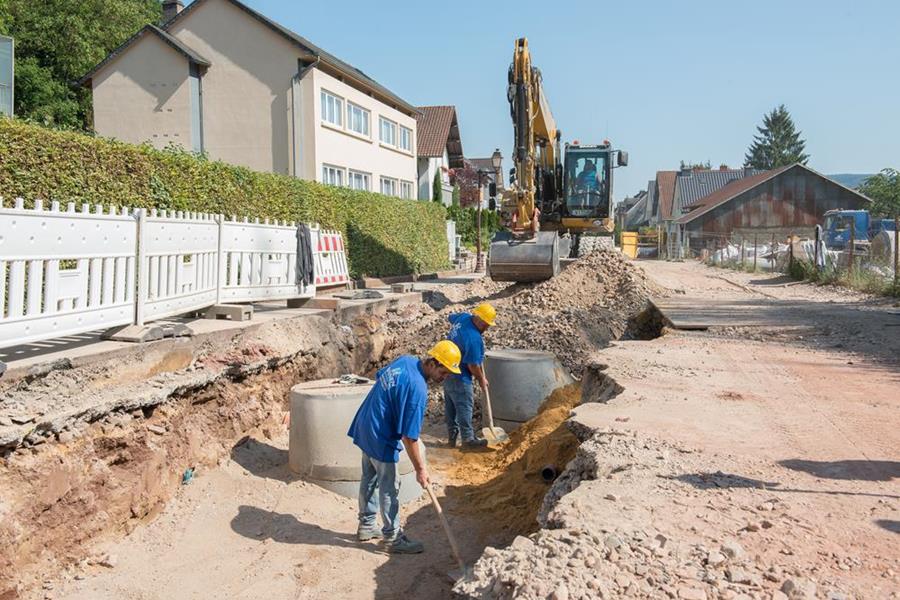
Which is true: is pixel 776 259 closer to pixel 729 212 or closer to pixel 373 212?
pixel 373 212

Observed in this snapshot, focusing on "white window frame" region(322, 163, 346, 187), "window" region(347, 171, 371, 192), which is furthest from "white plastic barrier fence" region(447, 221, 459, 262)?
"white window frame" region(322, 163, 346, 187)

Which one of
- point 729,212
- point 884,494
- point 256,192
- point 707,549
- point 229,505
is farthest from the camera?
point 729,212

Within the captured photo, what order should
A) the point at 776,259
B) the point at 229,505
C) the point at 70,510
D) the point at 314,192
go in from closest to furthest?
1. the point at 70,510
2. the point at 229,505
3. the point at 314,192
4. the point at 776,259

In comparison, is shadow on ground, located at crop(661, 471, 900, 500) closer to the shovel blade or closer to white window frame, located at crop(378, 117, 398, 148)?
the shovel blade

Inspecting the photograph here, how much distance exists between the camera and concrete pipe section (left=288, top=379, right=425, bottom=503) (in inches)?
274

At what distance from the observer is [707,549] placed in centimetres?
363

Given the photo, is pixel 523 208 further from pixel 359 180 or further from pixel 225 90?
pixel 359 180

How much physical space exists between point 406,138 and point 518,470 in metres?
28.2

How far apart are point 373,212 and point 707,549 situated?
63.2ft

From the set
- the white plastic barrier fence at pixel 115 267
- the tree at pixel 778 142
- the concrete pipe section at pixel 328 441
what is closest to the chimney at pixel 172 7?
the white plastic barrier fence at pixel 115 267

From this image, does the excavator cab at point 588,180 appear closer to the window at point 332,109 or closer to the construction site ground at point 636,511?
the construction site ground at point 636,511

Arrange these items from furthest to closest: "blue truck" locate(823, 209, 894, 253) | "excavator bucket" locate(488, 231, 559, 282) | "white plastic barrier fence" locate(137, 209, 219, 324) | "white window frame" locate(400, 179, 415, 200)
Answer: "white window frame" locate(400, 179, 415, 200) → "blue truck" locate(823, 209, 894, 253) → "excavator bucket" locate(488, 231, 559, 282) → "white plastic barrier fence" locate(137, 209, 219, 324)

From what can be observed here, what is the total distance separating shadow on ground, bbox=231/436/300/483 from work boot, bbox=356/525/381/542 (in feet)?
3.92

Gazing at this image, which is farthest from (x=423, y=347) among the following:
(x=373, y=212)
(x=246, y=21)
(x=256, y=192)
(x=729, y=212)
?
(x=729, y=212)
